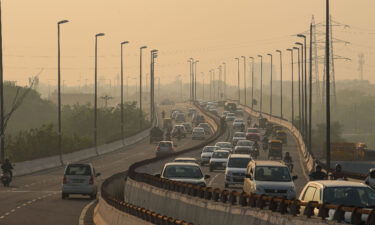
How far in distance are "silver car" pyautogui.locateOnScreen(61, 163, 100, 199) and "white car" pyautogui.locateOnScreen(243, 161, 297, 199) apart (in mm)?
9954

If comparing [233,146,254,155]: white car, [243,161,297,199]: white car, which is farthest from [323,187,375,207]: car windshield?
[233,146,254,155]: white car

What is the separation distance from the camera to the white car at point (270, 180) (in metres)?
41.2

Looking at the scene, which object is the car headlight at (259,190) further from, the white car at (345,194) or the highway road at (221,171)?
the white car at (345,194)

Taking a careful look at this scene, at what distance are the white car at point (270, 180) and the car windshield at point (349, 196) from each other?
1567 centimetres

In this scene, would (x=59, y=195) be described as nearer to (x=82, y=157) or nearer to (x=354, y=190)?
(x=354, y=190)

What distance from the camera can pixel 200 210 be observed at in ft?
90.1

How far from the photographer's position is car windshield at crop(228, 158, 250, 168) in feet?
186

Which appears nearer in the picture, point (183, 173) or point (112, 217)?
point (112, 217)

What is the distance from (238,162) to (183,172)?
12.1m

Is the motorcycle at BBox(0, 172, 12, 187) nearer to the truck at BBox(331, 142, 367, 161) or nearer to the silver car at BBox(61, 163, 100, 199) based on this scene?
the silver car at BBox(61, 163, 100, 199)

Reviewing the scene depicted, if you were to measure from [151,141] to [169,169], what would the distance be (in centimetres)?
8601

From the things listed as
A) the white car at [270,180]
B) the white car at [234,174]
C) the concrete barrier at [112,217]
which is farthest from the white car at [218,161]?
the concrete barrier at [112,217]

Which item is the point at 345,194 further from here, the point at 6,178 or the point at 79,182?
the point at 6,178

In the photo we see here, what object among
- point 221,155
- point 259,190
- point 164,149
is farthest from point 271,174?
point 164,149
